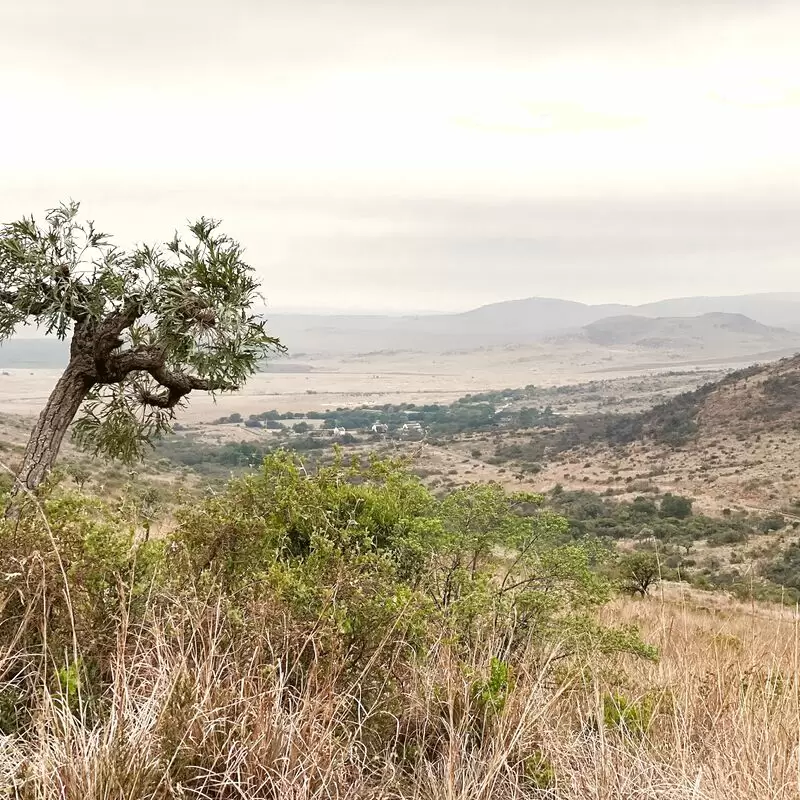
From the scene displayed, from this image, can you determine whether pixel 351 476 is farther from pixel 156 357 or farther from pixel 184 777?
pixel 184 777

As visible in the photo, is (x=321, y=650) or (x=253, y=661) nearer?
(x=253, y=661)

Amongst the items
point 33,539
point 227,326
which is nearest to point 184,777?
point 33,539

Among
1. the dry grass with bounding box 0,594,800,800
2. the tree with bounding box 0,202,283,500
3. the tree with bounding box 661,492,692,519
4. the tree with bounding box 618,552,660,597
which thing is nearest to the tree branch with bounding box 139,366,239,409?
the tree with bounding box 0,202,283,500

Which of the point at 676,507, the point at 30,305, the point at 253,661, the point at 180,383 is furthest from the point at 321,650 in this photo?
the point at 676,507

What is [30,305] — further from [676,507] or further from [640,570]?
Answer: [676,507]

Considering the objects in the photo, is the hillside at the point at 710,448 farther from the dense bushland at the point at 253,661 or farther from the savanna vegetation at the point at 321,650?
the dense bushland at the point at 253,661

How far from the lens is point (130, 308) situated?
8.07 m

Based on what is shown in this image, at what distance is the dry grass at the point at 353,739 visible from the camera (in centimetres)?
220

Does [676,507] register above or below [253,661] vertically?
below

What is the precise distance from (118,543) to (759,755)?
3.07 meters

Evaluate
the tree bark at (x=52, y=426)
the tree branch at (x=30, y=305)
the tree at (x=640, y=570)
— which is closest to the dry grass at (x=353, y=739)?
the tree bark at (x=52, y=426)

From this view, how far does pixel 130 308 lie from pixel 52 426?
166cm

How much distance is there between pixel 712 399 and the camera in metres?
75.8

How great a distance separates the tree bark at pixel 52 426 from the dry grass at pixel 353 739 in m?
4.63
